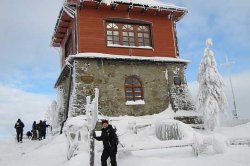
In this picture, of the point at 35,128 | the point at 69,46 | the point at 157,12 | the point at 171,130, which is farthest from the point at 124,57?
the point at 35,128

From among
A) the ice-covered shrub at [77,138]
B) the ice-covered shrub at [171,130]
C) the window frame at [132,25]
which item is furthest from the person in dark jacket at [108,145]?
the window frame at [132,25]

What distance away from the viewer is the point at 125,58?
2048cm

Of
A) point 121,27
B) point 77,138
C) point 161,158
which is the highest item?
point 121,27

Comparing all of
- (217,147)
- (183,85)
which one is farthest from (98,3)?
(217,147)

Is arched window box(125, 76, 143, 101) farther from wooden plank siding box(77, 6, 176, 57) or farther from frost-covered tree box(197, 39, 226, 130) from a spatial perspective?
frost-covered tree box(197, 39, 226, 130)

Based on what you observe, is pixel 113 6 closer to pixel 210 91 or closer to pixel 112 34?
pixel 112 34

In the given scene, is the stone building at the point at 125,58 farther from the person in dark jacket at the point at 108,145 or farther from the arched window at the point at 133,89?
the person in dark jacket at the point at 108,145

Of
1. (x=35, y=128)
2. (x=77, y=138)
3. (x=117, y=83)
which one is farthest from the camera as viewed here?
(x=35, y=128)

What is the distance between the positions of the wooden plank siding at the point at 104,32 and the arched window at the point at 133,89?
1.75 meters

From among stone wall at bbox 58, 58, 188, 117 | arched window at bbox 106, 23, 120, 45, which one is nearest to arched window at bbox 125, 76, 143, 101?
stone wall at bbox 58, 58, 188, 117

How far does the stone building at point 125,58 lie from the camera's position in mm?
19672

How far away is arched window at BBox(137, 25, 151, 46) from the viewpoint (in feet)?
72.0

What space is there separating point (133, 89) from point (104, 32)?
13.6ft

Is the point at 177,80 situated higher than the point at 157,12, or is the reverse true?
the point at 157,12
